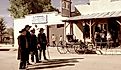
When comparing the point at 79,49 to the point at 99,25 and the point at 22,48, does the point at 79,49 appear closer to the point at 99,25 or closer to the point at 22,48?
the point at 99,25

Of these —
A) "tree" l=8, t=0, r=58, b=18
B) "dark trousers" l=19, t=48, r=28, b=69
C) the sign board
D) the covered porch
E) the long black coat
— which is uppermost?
"tree" l=8, t=0, r=58, b=18

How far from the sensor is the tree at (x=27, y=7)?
177 feet

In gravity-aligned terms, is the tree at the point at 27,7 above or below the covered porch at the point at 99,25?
above

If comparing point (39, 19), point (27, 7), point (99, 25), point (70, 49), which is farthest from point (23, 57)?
point (27, 7)

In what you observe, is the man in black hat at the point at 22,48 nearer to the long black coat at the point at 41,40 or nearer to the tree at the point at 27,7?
the long black coat at the point at 41,40

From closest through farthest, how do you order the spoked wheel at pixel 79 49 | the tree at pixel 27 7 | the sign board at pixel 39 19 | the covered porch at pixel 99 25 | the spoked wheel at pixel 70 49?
the spoked wheel at pixel 79 49 < the spoked wheel at pixel 70 49 < the covered porch at pixel 99 25 < the sign board at pixel 39 19 < the tree at pixel 27 7

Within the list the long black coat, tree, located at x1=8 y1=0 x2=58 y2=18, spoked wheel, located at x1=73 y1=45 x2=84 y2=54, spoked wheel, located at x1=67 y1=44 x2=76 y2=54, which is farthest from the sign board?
tree, located at x1=8 y1=0 x2=58 y2=18

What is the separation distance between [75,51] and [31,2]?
33.3 meters

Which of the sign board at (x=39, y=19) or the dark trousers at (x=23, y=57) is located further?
the sign board at (x=39, y=19)

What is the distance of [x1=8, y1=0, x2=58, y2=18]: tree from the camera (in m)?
54.1

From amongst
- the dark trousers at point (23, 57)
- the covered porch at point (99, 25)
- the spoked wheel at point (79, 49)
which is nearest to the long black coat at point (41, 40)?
the dark trousers at point (23, 57)

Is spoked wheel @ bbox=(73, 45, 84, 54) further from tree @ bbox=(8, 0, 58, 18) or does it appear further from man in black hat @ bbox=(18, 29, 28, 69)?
tree @ bbox=(8, 0, 58, 18)

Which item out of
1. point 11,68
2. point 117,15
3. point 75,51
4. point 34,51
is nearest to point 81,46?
point 75,51

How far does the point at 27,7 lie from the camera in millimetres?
54438
